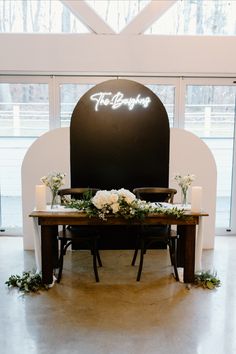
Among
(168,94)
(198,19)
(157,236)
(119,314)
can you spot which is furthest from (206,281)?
(198,19)

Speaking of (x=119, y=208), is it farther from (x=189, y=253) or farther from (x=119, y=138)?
(x=119, y=138)

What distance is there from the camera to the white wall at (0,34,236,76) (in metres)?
4.94

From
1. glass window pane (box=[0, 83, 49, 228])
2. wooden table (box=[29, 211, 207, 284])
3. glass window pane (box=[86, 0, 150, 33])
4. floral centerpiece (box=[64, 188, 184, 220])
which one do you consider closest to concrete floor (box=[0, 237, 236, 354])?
wooden table (box=[29, 211, 207, 284])

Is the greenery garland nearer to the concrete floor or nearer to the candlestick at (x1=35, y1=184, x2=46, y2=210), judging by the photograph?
the candlestick at (x1=35, y1=184, x2=46, y2=210)

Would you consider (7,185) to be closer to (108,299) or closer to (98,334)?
(108,299)

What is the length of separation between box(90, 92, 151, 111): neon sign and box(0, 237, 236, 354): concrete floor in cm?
216

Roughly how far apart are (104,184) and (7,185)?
5.75ft

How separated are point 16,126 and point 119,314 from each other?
346 centimetres

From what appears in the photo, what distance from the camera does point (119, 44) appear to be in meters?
4.96

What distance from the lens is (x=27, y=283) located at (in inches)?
142

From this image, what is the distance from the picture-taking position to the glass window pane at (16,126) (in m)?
5.22

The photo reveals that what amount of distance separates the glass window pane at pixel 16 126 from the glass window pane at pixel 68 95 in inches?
9.8

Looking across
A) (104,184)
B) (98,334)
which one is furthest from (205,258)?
(98,334)

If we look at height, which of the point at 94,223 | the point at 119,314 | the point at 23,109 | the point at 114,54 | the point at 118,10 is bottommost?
the point at 119,314
